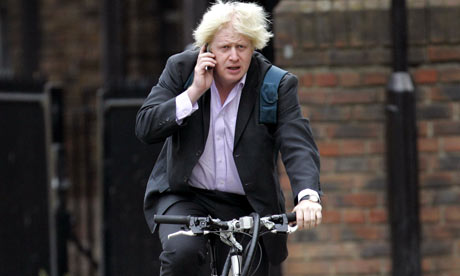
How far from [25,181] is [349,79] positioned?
255 centimetres

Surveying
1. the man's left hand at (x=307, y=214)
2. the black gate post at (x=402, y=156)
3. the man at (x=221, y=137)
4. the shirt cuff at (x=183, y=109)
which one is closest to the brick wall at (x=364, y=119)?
the black gate post at (x=402, y=156)

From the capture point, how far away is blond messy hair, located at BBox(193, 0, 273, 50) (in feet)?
15.0

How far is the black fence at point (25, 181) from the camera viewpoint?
8.30 metres

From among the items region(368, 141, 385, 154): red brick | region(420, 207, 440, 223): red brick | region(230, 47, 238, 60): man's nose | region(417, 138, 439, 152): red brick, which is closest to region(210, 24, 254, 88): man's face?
region(230, 47, 238, 60): man's nose

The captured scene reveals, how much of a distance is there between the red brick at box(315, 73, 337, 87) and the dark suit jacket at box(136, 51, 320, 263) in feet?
8.39

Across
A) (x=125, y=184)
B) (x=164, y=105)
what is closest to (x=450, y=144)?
(x=125, y=184)

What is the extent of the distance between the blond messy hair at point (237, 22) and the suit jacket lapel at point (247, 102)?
184 mm

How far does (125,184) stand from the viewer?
7.61m

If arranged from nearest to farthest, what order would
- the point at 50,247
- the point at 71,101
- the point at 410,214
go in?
the point at 410,214
the point at 50,247
the point at 71,101

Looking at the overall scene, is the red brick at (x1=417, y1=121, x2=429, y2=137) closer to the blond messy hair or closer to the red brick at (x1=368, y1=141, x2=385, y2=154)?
the red brick at (x1=368, y1=141, x2=385, y2=154)

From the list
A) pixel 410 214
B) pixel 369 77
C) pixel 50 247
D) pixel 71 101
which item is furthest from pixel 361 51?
pixel 71 101

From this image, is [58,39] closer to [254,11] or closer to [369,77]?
[369,77]

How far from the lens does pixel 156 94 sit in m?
4.76

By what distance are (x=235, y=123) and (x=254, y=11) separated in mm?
473
